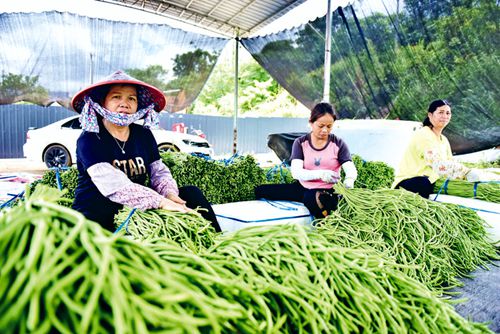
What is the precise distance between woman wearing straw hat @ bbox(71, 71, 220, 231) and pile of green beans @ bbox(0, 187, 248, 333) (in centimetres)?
127

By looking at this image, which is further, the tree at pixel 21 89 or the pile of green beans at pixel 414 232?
the tree at pixel 21 89

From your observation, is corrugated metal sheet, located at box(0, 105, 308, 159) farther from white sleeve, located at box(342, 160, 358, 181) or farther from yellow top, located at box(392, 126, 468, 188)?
white sleeve, located at box(342, 160, 358, 181)

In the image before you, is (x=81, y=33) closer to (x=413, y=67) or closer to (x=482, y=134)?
(x=413, y=67)

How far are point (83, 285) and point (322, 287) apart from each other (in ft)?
1.93

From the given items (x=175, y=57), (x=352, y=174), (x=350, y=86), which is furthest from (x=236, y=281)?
(x=175, y=57)

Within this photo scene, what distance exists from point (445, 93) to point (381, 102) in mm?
1119

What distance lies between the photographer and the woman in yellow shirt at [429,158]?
11.9 feet

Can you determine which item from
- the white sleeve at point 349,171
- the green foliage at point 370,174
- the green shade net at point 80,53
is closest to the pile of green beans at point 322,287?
the white sleeve at point 349,171

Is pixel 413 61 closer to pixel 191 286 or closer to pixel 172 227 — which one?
pixel 172 227

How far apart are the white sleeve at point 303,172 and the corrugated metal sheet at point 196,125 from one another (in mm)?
11206

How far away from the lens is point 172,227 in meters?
1.80

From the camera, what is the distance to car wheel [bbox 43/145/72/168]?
947 cm

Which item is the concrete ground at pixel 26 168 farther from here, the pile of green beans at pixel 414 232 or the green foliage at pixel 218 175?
the pile of green beans at pixel 414 232

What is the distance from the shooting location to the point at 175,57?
8.18 metres
